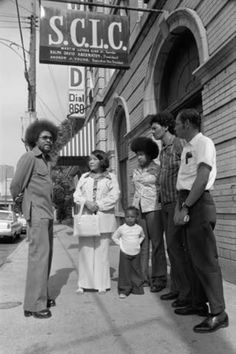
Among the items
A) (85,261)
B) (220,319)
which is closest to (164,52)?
(85,261)

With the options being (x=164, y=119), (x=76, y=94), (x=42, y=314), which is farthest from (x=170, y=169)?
(x=76, y=94)

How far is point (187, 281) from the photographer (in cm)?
461

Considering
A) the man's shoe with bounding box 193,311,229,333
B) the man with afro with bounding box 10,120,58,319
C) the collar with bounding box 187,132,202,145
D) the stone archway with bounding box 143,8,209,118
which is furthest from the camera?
the stone archway with bounding box 143,8,209,118

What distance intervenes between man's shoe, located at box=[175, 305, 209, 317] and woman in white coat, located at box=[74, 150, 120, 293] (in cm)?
145

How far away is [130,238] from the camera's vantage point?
546 centimetres

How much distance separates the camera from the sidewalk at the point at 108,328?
351cm

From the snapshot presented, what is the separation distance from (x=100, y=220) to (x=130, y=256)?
60 cm

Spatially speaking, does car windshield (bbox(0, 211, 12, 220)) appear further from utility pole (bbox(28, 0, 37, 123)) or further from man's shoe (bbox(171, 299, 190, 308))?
man's shoe (bbox(171, 299, 190, 308))

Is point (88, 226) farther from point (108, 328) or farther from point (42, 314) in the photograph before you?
point (108, 328)

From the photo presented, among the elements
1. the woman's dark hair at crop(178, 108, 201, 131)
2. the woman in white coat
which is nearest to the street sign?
the woman in white coat

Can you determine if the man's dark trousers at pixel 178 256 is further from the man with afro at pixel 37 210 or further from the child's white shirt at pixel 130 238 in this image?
the man with afro at pixel 37 210

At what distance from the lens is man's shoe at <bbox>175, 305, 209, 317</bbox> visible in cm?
429

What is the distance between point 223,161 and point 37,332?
3428mm

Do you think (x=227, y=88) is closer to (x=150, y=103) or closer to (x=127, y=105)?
(x=150, y=103)
